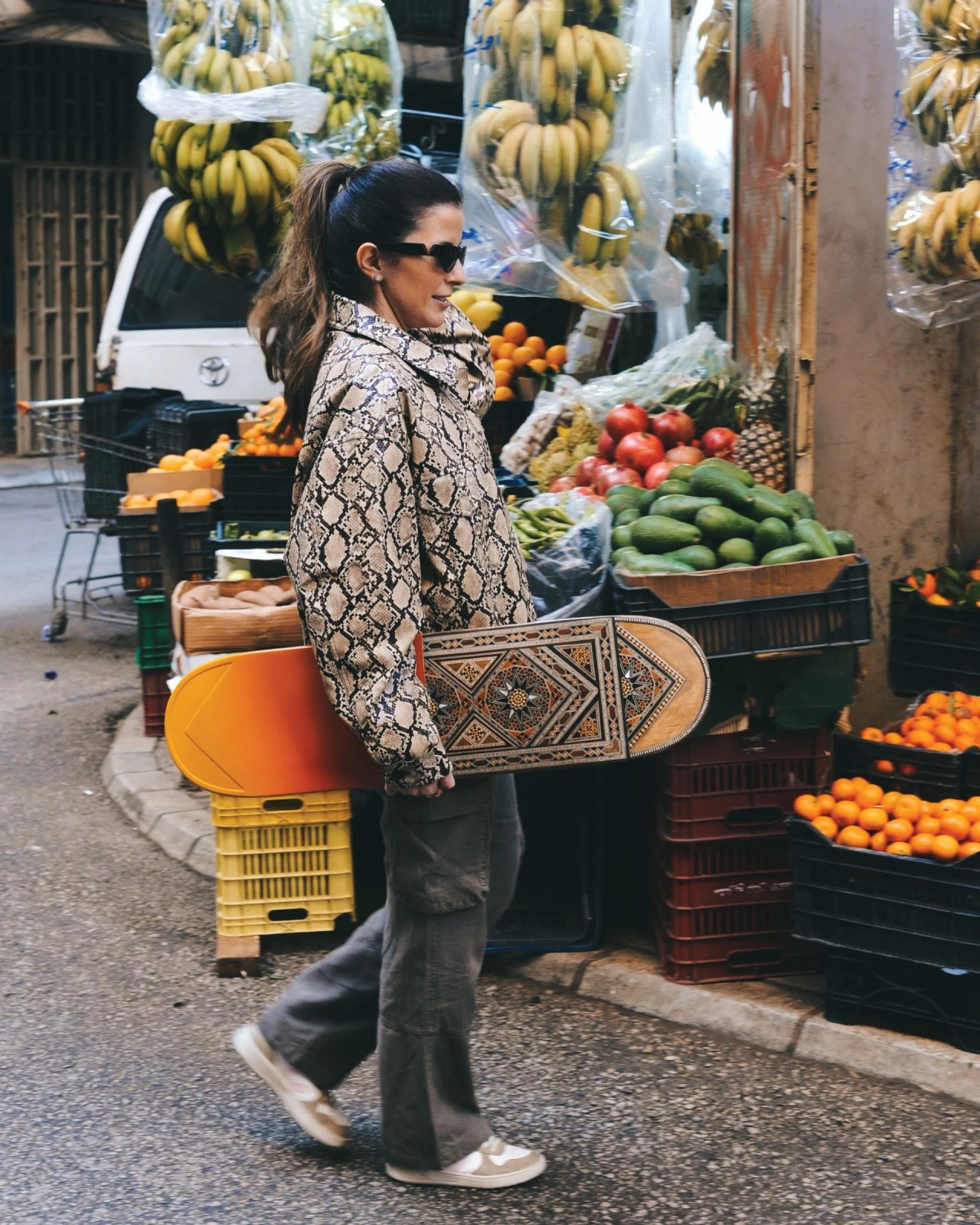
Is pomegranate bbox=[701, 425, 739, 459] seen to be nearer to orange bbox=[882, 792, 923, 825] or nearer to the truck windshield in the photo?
orange bbox=[882, 792, 923, 825]

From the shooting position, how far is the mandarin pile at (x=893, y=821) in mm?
3609

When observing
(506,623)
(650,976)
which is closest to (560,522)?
(650,976)

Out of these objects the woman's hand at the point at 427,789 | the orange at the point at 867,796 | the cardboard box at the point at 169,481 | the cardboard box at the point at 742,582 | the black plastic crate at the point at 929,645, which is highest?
the cardboard box at the point at 169,481

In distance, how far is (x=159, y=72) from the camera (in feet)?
22.5

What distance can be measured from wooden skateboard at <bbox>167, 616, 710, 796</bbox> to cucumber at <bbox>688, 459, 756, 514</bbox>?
51.4 inches

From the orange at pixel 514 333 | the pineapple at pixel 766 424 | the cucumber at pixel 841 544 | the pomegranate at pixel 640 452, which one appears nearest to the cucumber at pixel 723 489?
the cucumber at pixel 841 544

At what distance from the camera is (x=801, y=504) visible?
4410 mm

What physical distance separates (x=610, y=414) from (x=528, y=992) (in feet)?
6.73

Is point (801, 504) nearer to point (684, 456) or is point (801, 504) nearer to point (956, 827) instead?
point (684, 456)

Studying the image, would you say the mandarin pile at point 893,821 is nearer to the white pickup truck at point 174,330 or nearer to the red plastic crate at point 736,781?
the red plastic crate at point 736,781

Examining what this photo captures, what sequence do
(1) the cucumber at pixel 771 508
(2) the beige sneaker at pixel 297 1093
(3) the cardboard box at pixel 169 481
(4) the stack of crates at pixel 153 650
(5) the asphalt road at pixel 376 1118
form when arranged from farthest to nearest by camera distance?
(3) the cardboard box at pixel 169 481
(4) the stack of crates at pixel 153 650
(1) the cucumber at pixel 771 508
(2) the beige sneaker at pixel 297 1093
(5) the asphalt road at pixel 376 1118

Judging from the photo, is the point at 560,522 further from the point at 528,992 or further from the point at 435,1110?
the point at 435,1110

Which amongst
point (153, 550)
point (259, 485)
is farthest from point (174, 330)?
point (259, 485)

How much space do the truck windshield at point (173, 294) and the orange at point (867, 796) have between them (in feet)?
23.5
